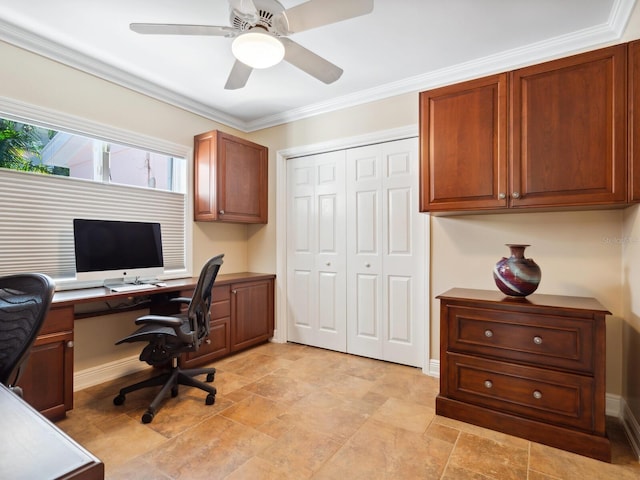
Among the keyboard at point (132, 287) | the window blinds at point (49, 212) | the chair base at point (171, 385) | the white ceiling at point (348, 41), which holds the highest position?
the white ceiling at point (348, 41)

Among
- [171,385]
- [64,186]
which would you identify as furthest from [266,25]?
[171,385]

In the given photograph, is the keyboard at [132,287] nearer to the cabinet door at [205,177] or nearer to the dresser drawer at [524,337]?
the cabinet door at [205,177]

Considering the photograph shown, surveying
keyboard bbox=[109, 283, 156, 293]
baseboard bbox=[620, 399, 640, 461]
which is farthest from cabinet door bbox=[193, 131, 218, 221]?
baseboard bbox=[620, 399, 640, 461]

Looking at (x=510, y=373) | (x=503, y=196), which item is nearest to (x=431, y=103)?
(x=503, y=196)

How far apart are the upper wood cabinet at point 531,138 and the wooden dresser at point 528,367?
67 cm

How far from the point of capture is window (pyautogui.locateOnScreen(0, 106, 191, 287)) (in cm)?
235

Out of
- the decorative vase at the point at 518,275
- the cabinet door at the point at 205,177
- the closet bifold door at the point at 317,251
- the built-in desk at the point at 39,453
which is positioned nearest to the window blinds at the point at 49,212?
the cabinet door at the point at 205,177

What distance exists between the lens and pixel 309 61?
6.98 feet

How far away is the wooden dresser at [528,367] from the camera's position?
71.4 inches

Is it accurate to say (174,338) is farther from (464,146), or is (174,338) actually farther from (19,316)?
(464,146)

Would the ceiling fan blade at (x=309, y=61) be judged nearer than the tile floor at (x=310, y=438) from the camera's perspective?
No

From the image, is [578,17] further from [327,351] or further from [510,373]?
[327,351]

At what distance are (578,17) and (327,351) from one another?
342cm

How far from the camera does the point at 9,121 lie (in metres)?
2.39
